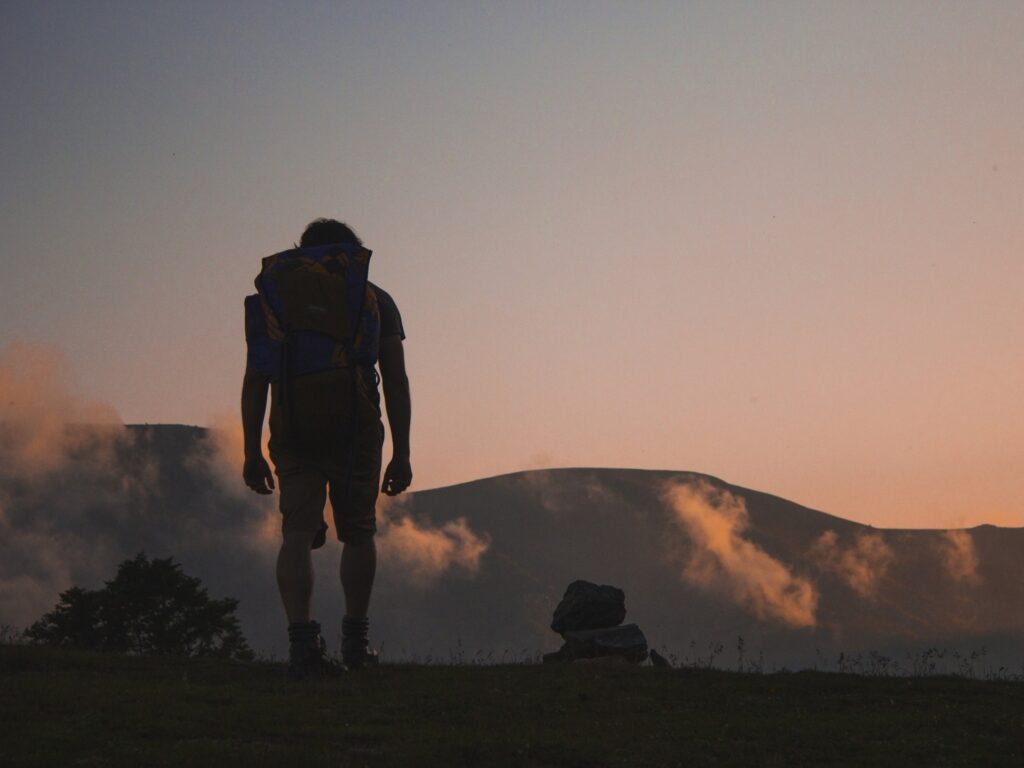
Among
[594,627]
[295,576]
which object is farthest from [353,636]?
[594,627]

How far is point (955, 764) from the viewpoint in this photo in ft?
21.5

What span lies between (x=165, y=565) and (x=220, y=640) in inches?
124

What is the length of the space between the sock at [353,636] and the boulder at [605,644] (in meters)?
6.13

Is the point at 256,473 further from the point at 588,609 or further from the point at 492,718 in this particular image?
the point at 588,609

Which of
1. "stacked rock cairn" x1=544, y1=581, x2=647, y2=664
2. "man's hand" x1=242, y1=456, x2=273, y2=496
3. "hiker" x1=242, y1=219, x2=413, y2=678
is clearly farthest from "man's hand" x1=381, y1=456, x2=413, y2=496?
"stacked rock cairn" x1=544, y1=581, x2=647, y2=664

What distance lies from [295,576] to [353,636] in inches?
36.2

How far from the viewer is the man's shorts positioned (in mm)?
9367

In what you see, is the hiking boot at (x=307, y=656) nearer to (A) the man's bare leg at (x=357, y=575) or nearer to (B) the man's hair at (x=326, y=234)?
(A) the man's bare leg at (x=357, y=575)

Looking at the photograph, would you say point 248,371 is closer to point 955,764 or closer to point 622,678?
point 622,678

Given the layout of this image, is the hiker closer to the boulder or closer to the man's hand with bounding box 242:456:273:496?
the man's hand with bounding box 242:456:273:496

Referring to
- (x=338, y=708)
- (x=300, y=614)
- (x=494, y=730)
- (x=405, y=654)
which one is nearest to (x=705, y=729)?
(x=494, y=730)

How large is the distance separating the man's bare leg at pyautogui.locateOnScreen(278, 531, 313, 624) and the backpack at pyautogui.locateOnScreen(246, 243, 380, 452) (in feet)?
2.35

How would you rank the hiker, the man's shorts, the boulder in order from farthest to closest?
the boulder < the man's shorts < the hiker

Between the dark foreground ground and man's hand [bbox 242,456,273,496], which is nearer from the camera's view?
the dark foreground ground
